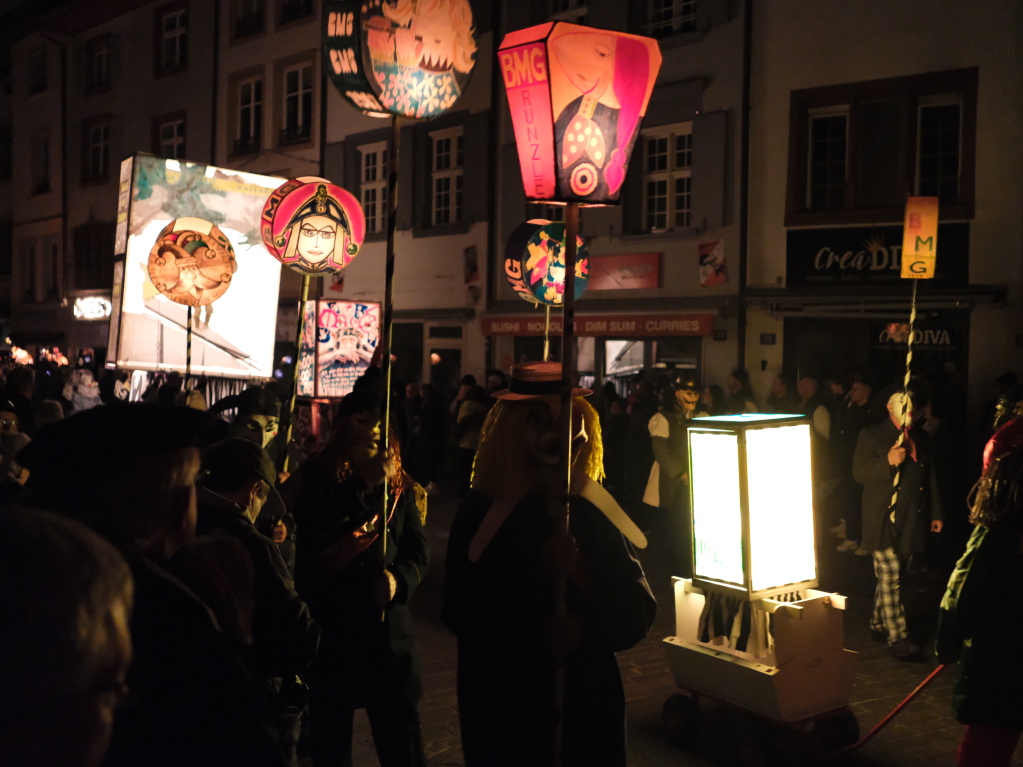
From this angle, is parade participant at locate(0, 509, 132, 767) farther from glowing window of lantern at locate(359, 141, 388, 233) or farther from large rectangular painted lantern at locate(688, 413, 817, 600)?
glowing window of lantern at locate(359, 141, 388, 233)

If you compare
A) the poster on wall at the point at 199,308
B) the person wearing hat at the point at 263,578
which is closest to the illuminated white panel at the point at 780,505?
the person wearing hat at the point at 263,578

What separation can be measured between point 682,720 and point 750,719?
1.17 feet

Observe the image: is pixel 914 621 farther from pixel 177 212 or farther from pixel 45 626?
pixel 177 212

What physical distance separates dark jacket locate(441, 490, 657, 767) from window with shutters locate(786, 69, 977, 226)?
11.5 meters

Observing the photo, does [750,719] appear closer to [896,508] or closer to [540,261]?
[896,508]

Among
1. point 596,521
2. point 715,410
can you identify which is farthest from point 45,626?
point 715,410

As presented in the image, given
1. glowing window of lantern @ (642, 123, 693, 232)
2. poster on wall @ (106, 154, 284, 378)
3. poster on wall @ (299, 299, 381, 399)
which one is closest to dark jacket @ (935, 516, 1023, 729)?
poster on wall @ (106, 154, 284, 378)

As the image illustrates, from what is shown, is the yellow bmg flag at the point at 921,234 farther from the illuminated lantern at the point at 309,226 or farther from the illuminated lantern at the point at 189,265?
the illuminated lantern at the point at 189,265

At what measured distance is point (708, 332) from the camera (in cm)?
1497

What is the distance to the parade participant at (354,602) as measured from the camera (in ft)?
12.1

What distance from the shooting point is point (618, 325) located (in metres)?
16.3

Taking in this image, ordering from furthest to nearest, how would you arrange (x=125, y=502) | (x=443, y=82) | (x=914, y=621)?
(x=914, y=621)
(x=443, y=82)
(x=125, y=502)

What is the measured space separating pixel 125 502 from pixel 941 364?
501 inches

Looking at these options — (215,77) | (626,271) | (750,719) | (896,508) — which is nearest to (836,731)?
(750,719)
